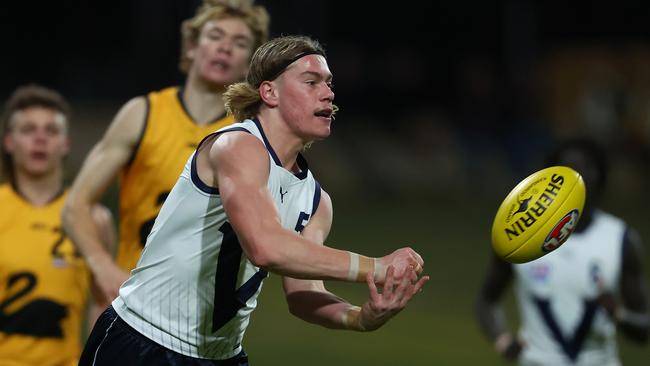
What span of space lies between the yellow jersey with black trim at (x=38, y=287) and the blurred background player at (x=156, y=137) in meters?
0.29

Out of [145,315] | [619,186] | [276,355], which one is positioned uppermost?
[145,315]

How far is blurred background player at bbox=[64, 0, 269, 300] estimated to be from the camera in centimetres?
538

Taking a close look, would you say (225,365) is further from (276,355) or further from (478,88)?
(478,88)

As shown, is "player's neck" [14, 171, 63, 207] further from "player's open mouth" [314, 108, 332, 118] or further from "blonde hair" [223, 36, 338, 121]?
"player's open mouth" [314, 108, 332, 118]

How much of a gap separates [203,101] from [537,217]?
6.40 ft


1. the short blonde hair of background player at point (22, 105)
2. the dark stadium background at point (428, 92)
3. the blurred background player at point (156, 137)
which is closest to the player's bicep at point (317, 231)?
the blurred background player at point (156, 137)

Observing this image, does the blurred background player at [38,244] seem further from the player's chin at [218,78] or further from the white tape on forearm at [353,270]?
the white tape on forearm at [353,270]

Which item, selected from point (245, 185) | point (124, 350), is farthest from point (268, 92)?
point (124, 350)

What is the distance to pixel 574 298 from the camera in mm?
5973

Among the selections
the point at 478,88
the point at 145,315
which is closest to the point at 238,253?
the point at 145,315

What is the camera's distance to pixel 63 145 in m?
5.99

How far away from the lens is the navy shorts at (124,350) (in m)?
4.16

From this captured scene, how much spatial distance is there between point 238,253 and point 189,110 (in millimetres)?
1643

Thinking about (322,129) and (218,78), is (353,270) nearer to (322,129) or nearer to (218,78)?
(322,129)
